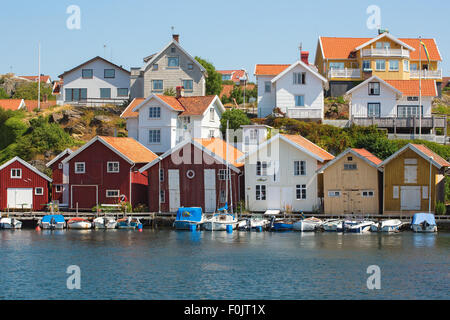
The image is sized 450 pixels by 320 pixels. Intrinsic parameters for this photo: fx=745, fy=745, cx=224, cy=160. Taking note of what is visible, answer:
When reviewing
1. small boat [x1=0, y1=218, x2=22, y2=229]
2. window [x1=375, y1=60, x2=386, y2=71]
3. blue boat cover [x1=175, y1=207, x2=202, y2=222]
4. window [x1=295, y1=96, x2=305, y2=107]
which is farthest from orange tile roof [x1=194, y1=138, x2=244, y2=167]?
window [x1=375, y1=60, x2=386, y2=71]

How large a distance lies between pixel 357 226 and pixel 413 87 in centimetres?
2797

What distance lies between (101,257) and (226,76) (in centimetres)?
12548

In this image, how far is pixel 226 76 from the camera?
555ft

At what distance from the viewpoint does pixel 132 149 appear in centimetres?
6869

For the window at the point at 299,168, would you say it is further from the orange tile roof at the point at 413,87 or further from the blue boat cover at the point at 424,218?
the orange tile roof at the point at 413,87

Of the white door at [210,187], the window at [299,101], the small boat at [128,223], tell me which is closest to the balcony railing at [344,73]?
the window at [299,101]

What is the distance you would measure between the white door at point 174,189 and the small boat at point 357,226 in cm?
1471

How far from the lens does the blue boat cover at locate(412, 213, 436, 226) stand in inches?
2231

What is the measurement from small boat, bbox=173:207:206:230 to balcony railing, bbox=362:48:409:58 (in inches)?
1446

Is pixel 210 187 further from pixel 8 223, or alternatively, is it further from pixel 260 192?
pixel 8 223

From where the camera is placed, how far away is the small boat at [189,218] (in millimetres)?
59406

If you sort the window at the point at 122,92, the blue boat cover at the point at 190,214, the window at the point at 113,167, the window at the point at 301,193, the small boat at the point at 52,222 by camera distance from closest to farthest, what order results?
1. the blue boat cover at the point at 190,214
2. the window at the point at 301,193
3. the small boat at the point at 52,222
4. the window at the point at 113,167
5. the window at the point at 122,92
